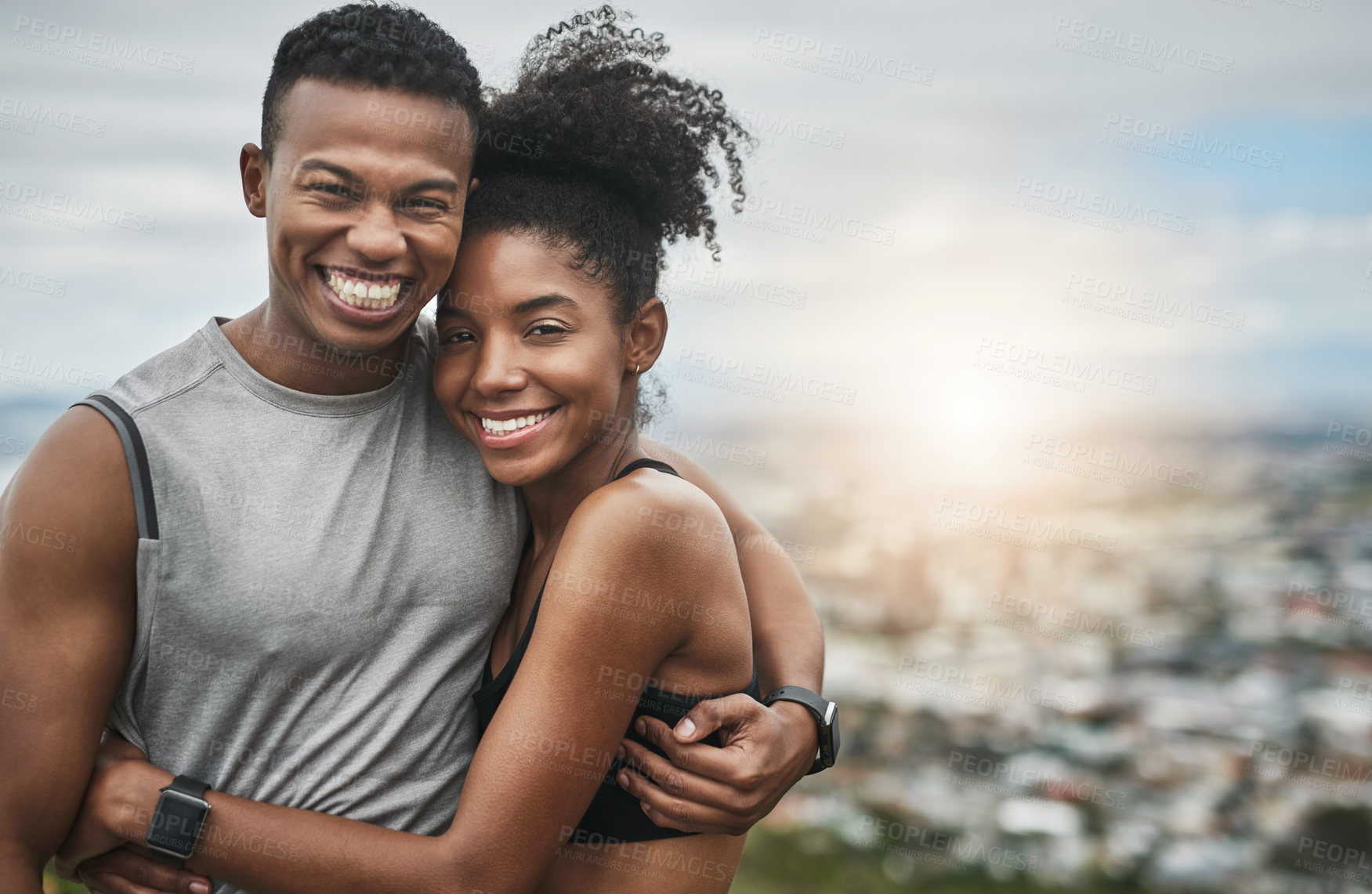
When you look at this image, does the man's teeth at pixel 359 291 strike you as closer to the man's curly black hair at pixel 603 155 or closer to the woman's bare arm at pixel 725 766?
the man's curly black hair at pixel 603 155

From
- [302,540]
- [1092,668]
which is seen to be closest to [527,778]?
[302,540]

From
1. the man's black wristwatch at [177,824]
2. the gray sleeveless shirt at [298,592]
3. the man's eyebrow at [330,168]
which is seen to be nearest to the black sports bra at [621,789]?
Result: the gray sleeveless shirt at [298,592]

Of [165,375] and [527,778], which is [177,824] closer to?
[527,778]

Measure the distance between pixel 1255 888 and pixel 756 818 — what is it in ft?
14.8

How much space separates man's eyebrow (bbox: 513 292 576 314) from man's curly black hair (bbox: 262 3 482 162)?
450mm

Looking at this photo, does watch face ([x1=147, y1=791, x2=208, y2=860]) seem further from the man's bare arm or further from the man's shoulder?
the man's shoulder

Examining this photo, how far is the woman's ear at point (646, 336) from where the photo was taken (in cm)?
257

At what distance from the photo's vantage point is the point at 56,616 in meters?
2.05

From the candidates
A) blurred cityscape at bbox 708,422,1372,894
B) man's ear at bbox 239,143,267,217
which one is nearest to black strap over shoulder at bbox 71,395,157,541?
man's ear at bbox 239,143,267,217

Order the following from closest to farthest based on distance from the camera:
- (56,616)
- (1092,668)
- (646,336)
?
(56,616) → (646,336) → (1092,668)

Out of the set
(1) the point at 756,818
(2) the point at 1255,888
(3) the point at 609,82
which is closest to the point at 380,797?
(1) the point at 756,818

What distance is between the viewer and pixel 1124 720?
261 inches

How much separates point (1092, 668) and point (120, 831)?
6252mm

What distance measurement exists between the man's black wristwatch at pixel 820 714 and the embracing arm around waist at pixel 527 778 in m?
0.56
